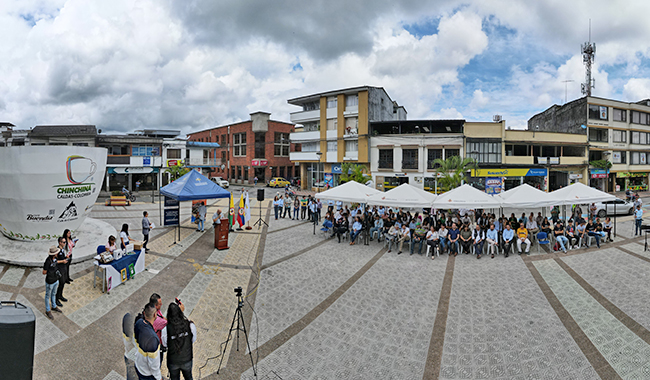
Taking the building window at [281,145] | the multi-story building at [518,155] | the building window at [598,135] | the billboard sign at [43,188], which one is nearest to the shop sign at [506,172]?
the multi-story building at [518,155]

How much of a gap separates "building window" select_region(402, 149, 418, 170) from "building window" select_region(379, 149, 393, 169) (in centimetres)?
150

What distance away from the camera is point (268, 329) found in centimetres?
689

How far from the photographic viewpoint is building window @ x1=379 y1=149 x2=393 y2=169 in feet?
117

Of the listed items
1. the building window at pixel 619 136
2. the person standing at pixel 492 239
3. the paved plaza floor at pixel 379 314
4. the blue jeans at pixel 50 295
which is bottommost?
the paved plaza floor at pixel 379 314

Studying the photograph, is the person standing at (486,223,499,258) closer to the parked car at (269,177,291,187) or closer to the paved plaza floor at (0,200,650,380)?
the paved plaza floor at (0,200,650,380)

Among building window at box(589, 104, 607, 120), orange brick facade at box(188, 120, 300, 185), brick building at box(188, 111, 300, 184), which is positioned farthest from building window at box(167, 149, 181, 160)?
building window at box(589, 104, 607, 120)

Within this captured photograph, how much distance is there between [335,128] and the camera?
1561 inches

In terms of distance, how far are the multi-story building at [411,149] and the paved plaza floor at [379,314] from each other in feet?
71.4

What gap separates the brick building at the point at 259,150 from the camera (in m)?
52.4

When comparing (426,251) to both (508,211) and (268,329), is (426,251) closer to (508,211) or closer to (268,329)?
(268,329)

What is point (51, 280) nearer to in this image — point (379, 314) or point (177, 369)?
point (177, 369)

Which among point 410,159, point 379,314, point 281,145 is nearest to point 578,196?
point 379,314

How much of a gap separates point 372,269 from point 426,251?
3415mm

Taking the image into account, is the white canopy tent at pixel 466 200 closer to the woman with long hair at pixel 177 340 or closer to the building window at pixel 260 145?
the woman with long hair at pixel 177 340
